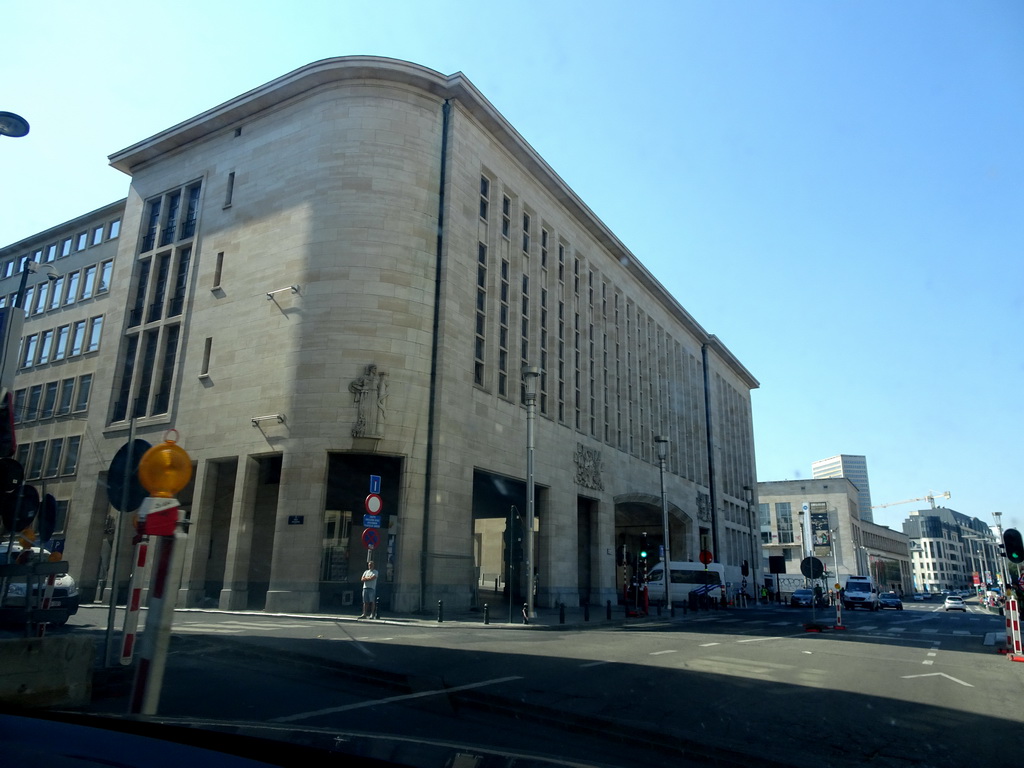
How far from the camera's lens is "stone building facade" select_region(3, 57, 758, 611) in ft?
85.8

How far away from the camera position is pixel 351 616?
74.6ft

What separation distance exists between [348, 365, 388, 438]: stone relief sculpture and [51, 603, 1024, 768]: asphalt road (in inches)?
452

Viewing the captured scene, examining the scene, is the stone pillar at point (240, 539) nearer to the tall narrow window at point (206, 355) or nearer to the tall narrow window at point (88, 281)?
the tall narrow window at point (206, 355)

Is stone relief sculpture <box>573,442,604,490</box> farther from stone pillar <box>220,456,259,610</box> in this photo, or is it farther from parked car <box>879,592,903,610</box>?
parked car <box>879,592,903,610</box>

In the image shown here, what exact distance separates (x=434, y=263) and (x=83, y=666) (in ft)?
77.2

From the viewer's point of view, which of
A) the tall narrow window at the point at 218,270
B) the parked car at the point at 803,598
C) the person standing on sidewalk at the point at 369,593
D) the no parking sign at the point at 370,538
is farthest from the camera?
the parked car at the point at 803,598

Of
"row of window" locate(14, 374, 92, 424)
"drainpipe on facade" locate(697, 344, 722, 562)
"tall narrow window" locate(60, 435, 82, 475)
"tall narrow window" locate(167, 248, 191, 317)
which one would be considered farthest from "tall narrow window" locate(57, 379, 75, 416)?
"drainpipe on facade" locate(697, 344, 722, 562)

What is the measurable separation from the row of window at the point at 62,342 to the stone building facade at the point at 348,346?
165 centimetres

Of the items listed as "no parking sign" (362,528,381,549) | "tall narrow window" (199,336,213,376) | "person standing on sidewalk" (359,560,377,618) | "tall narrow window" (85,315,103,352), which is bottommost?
"person standing on sidewalk" (359,560,377,618)

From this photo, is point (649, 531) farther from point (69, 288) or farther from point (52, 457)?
point (69, 288)

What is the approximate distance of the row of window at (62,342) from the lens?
132 ft

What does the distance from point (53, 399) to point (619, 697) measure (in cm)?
4244

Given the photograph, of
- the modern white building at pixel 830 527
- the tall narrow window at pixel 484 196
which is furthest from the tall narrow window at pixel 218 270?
the modern white building at pixel 830 527

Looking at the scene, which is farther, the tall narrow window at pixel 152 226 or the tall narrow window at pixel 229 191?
the tall narrow window at pixel 152 226
